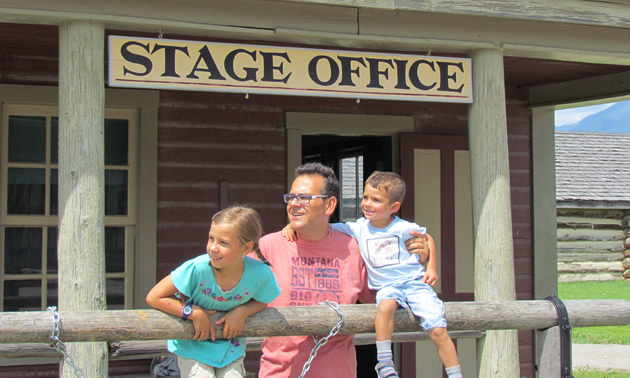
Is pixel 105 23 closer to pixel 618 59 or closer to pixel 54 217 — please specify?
pixel 54 217

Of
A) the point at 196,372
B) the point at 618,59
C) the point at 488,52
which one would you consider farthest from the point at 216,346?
the point at 618,59

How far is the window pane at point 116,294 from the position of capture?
5605 millimetres

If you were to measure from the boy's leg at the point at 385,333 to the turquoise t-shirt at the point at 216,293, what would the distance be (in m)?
0.46

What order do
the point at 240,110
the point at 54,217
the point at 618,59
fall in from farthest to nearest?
the point at 240,110, the point at 54,217, the point at 618,59

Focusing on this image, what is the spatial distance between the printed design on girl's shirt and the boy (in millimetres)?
436

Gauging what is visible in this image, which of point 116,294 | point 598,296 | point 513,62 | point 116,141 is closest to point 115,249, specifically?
point 116,294

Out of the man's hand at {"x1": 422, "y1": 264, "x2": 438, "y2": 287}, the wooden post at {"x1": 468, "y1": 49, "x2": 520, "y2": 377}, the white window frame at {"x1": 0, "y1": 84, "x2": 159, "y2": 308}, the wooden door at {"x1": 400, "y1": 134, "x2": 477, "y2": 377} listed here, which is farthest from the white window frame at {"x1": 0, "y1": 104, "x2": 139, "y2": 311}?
the man's hand at {"x1": 422, "y1": 264, "x2": 438, "y2": 287}

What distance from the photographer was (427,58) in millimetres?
4234

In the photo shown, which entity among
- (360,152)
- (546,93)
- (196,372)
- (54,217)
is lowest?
(196,372)

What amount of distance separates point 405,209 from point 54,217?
298cm

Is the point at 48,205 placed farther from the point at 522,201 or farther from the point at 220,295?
the point at 522,201

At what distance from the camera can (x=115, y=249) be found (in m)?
5.62

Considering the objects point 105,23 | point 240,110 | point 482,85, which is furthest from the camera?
point 240,110

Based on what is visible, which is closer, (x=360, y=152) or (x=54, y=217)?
(x=54, y=217)
